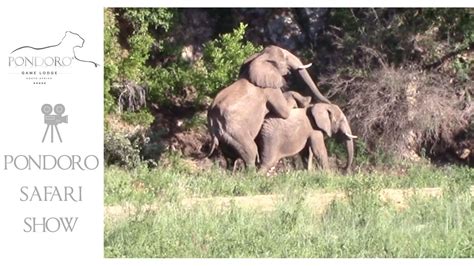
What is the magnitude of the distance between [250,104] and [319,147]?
1.13 metres

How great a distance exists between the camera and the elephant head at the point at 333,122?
48.0 feet

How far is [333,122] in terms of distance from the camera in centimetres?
1487

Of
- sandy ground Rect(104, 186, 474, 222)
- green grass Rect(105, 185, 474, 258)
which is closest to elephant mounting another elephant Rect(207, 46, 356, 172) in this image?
sandy ground Rect(104, 186, 474, 222)

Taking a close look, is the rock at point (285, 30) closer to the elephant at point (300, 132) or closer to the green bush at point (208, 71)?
the green bush at point (208, 71)

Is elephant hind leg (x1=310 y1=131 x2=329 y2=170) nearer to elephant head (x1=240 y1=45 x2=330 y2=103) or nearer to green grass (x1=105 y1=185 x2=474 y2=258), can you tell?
elephant head (x1=240 y1=45 x2=330 y2=103)

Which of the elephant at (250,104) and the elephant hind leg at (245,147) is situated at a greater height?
the elephant at (250,104)

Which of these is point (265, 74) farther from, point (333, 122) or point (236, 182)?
point (236, 182)

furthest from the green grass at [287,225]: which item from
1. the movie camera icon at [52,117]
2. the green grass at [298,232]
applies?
the movie camera icon at [52,117]

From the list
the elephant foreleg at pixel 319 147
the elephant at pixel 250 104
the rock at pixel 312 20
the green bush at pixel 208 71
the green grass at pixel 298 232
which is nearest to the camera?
the green grass at pixel 298 232

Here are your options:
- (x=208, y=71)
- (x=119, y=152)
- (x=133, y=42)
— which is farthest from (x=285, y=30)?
(x=119, y=152)

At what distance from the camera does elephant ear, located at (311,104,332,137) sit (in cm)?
1459

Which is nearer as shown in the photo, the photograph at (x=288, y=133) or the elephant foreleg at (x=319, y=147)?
the photograph at (x=288, y=133)

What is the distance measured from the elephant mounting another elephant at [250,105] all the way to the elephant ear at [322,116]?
30 centimetres

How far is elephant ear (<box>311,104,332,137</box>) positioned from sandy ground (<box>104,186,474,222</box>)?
9.14 ft
